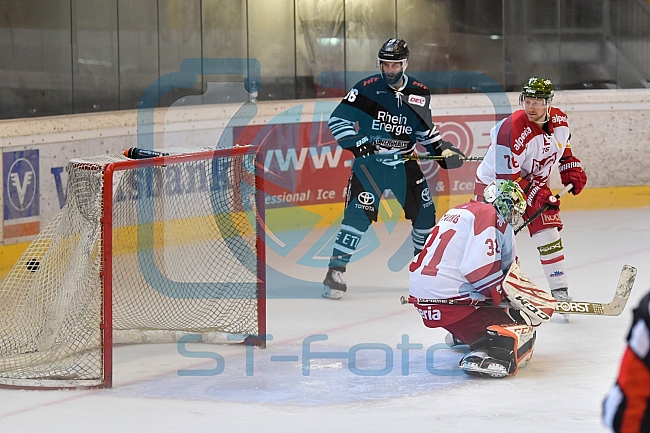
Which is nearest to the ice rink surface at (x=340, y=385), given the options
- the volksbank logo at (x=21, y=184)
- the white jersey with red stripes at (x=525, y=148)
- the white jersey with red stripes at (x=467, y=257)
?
the white jersey with red stripes at (x=467, y=257)

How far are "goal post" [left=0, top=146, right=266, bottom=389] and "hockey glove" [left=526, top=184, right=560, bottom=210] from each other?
131cm

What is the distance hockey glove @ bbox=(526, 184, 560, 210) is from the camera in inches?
193

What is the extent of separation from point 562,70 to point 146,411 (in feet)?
21.0

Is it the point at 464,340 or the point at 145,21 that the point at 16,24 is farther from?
the point at 464,340

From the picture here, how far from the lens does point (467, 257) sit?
148 inches

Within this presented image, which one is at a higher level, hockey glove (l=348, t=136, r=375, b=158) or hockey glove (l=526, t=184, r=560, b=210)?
hockey glove (l=348, t=136, r=375, b=158)

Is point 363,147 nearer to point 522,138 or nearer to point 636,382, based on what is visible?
point 522,138

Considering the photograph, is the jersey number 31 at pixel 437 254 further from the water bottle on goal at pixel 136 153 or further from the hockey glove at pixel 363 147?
the hockey glove at pixel 363 147

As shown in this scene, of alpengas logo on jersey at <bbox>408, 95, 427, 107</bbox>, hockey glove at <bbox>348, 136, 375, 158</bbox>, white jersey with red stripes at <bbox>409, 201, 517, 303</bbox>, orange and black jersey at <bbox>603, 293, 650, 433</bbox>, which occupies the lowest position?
white jersey with red stripes at <bbox>409, 201, 517, 303</bbox>

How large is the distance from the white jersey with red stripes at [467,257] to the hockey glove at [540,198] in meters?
1.08

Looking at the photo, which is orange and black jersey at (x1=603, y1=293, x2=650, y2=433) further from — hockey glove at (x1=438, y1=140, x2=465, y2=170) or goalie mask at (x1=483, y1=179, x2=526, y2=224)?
hockey glove at (x1=438, y1=140, x2=465, y2=170)

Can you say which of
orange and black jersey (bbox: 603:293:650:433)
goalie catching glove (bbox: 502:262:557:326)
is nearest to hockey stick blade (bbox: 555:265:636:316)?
goalie catching glove (bbox: 502:262:557:326)

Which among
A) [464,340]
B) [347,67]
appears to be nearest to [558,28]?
[347,67]

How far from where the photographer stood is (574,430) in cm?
323
